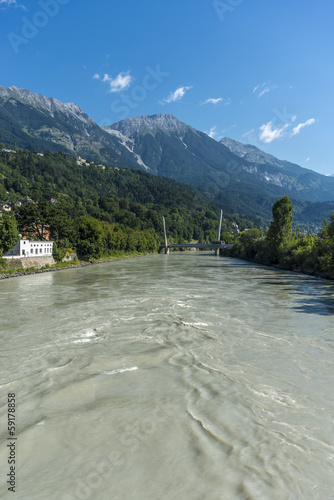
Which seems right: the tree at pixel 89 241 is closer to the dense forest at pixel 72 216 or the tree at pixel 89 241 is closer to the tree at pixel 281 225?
the dense forest at pixel 72 216

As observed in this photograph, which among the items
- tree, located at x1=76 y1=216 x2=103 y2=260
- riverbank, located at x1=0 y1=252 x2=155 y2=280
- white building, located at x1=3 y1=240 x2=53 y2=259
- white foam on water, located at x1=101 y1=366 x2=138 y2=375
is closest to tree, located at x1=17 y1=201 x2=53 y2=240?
tree, located at x1=76 y1=216 x2=103 y2=260

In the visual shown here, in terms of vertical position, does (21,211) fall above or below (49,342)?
above

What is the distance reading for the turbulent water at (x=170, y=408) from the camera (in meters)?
5.24

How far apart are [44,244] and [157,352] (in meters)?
52.4

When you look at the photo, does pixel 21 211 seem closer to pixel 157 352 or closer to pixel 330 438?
pixel 157 352

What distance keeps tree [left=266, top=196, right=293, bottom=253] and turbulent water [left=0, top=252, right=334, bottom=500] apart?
4410cm

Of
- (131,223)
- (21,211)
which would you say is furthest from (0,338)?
(131,223)

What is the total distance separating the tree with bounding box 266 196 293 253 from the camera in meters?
58.0

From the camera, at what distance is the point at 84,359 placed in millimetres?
10852

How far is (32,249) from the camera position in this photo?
55781 mm

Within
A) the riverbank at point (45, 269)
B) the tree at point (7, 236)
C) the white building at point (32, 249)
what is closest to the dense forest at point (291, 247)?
the riverbank at point (45, 269)

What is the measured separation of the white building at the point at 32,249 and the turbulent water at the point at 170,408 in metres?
41.2

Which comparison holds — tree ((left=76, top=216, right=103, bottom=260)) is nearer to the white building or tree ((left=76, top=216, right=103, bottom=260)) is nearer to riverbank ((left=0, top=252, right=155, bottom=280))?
riverbank ((left=0, top=252, right=155, bottom=280))

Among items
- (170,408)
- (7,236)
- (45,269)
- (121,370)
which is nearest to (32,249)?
(7,236)
